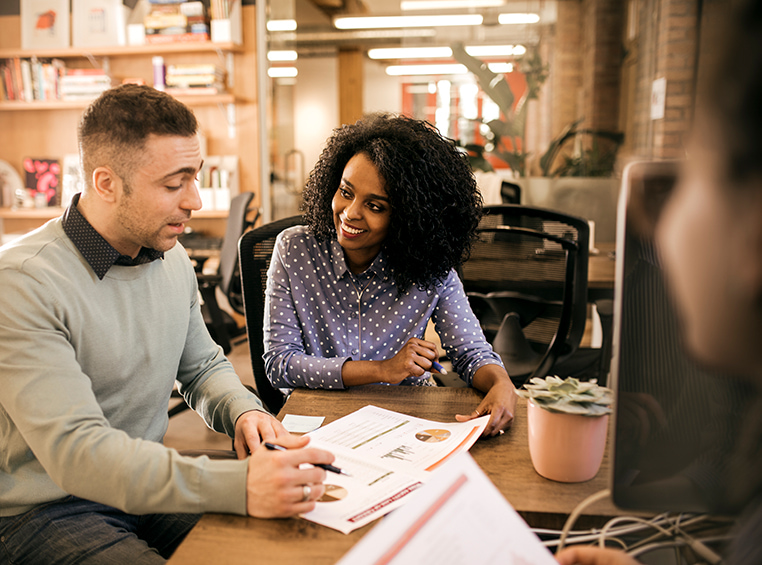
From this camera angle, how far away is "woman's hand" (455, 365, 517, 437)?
1.00 meters

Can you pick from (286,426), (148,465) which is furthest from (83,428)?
(286,426)

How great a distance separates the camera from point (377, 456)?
2.87 ft

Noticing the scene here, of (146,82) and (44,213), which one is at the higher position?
(146,82)

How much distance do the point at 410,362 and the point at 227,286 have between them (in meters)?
1.77

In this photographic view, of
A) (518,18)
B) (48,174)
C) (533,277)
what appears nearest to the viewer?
(533,277)

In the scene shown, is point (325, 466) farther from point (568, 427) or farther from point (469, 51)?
point (469, 51)

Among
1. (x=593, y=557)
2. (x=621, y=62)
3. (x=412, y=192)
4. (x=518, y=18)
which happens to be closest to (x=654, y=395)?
(x=593, y=557)

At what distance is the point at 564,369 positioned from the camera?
199 cm

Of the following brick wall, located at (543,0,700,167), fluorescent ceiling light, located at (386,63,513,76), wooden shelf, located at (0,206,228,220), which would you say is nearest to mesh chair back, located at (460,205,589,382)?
brick wall, located at (543,0,700,167)

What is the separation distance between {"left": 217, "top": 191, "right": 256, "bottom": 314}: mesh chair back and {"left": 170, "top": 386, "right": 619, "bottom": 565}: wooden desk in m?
1.71

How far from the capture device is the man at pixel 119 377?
766 mm

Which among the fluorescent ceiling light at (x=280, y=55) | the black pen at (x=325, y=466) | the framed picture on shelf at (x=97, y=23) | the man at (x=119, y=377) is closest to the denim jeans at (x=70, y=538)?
the man at (x=119, y=377)

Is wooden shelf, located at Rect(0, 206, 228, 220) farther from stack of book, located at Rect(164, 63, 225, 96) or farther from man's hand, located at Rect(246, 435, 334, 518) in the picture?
man's hand, located at Rect(246, 435, 334, 518)

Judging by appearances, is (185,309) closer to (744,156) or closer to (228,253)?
(744,156)
